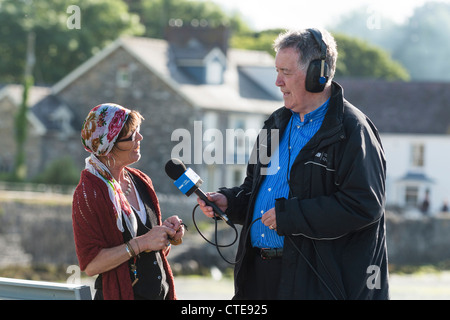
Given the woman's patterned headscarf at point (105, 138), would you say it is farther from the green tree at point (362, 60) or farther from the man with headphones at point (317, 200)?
the green tree at point (362, 60)

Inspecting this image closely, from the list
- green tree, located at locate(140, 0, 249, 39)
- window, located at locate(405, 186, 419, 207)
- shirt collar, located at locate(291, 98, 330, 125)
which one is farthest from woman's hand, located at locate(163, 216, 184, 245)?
green tree, located at locate(140, 0, 249, 39)

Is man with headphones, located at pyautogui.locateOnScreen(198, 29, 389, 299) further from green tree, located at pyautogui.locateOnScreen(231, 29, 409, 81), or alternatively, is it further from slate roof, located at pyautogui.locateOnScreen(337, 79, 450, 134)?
green tree, located at pyautogui.locateOnScreen(231, 29, 409, 81)

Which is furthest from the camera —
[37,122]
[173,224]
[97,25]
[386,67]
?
[386,67]

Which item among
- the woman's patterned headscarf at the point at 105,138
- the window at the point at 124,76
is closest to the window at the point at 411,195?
the window at the point at 124,76

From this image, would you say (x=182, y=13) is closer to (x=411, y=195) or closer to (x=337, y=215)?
(x=411, y=195)

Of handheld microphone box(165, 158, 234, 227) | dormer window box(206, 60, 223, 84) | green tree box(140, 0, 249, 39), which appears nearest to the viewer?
handheld microphone box(165, 158, 234, 227)

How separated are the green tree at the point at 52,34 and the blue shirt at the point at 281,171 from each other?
41.1 metres

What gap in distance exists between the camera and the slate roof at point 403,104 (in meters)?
44.8

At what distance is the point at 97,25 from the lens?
47.3 m

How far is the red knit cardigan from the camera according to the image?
12.8ft

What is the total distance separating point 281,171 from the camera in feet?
13.4

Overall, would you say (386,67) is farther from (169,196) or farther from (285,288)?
(285,288)

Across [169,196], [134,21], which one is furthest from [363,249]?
[134,21]
